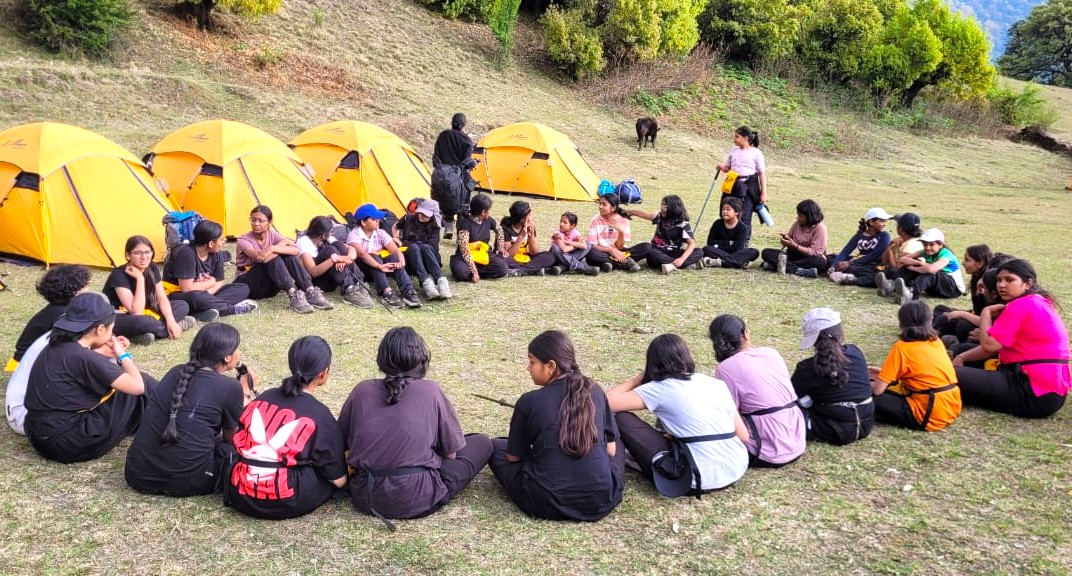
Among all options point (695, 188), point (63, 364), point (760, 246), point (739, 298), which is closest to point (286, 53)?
point (695, 188)

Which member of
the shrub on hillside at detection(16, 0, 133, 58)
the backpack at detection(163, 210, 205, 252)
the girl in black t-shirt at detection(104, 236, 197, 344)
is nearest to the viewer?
the girl in black t-shirt at detection(104, 236, 197, 344)

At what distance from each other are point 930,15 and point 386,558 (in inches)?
1404

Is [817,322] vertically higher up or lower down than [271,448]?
higher up

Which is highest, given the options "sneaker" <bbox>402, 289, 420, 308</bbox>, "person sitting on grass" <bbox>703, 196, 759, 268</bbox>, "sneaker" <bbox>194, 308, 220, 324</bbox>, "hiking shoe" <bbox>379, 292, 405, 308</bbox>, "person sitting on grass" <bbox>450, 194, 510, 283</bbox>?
"person sitting on grass" <bbox>703, 196, 759, 268</bbox>

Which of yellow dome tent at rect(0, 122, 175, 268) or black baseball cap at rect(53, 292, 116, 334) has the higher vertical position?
black baseball cap at rect(53, 292, 116, 334)

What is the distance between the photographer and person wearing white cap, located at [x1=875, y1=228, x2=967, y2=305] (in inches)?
334

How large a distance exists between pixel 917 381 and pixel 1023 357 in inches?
33.4

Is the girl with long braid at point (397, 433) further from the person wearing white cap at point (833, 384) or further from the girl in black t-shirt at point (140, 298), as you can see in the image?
the girl in black t-shirt at point (140, 298)

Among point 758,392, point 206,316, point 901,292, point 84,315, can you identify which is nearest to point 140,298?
point 206,316

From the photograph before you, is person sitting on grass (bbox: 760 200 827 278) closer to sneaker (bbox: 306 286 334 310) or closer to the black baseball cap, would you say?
sneaker (bbox: 306 286 334 310)

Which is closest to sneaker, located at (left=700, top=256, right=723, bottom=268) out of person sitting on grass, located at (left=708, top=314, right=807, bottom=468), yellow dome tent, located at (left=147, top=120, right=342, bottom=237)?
yellow dome tent, located at (left=147, top=120, right=342, bottom=237)

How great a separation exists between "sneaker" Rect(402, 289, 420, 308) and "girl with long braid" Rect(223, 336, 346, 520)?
3928mm

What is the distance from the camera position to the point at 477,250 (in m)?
8.98

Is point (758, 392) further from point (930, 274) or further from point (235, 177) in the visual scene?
point (235, 177)
